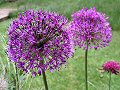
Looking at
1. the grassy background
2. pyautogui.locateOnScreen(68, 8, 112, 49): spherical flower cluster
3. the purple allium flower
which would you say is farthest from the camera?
the grassy background

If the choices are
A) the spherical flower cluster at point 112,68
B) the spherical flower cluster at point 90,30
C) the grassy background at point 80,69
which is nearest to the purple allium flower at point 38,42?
the spherical flower cluster at point 90,30

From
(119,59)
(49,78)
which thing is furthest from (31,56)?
(119,59)

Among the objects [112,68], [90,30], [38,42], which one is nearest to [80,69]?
[112,68]

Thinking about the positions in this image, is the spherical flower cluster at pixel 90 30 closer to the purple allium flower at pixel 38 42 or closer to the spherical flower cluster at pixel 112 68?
the spherical flower cluster at pixel 112 68

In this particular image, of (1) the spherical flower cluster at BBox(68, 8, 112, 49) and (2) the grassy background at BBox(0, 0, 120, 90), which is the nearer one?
(1) the spherical flower cluster at BBox(68, 8, 112, 49)

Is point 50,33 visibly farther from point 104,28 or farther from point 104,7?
point 104,7

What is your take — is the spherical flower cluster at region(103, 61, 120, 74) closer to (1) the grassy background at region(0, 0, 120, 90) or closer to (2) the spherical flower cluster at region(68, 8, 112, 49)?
(2) the spherical flower cluster at region(68, 8, 112, 49)

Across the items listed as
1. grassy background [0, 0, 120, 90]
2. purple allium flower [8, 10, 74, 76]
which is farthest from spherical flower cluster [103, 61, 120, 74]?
purple allium flower [8, 10, 74, 76]
